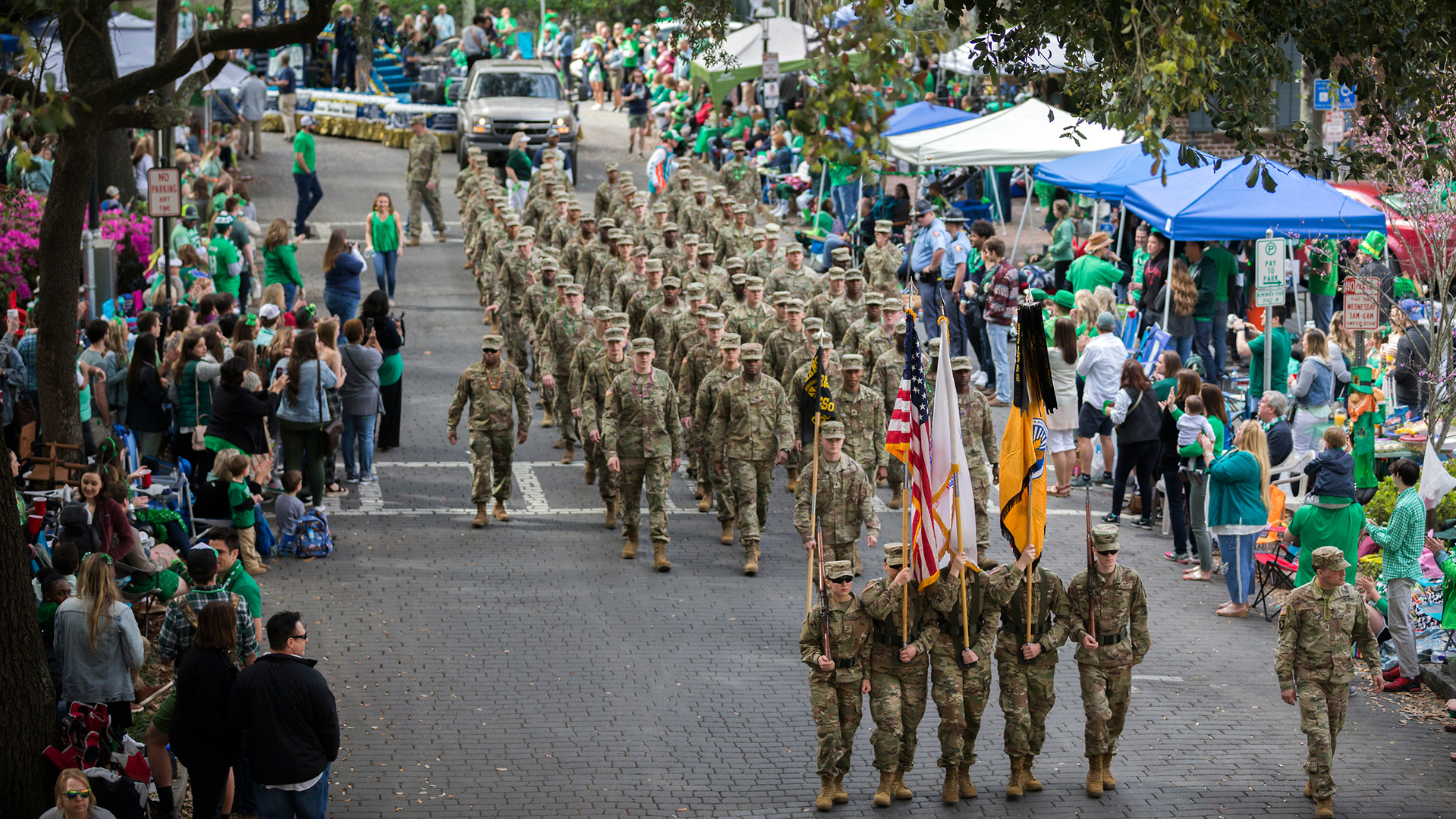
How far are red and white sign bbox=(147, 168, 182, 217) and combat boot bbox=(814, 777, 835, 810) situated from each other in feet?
39.0

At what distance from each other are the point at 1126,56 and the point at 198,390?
922 cm

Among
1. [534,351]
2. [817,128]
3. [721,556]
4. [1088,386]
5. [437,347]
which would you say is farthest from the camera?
[437,347]

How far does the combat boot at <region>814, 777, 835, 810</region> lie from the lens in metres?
9.49

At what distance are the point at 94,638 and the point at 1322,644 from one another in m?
7.58

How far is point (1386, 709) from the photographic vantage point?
38.0ft

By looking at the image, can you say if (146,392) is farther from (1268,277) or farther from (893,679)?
(1268,277)

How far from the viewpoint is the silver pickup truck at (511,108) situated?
106ft

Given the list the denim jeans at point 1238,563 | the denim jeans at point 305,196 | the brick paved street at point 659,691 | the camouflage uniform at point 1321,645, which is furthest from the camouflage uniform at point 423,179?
the camouflage uniform at point 1321,645

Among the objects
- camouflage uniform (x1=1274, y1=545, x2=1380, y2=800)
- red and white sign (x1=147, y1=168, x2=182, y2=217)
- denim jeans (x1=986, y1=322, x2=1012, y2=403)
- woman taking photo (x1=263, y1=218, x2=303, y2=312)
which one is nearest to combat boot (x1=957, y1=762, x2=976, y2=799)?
camouflage uniform (x1=1274, y1=545, x2=1380, y2=800)

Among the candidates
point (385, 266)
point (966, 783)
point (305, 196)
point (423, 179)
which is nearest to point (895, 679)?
point (966, 783)

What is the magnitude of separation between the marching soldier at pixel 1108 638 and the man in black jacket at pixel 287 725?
4.62 m

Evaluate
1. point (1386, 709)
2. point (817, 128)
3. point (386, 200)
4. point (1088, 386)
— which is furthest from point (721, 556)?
point (386, 200)

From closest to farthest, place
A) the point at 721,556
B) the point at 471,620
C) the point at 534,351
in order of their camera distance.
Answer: the point at 471,620, the point at 721,556, the point at 534,351

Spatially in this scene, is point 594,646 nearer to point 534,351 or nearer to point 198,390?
point 198,390
